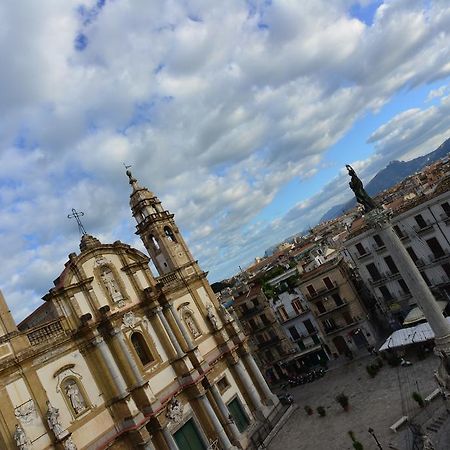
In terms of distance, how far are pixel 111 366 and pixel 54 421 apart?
4.35 m

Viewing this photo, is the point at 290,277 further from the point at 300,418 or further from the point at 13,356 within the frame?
the point at 13,356

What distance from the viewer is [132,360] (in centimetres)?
2459

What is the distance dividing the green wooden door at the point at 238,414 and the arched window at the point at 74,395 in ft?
36.8

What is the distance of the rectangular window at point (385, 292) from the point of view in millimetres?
38281

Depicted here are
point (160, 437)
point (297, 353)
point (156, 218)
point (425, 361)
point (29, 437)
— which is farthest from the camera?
point (297, 353)

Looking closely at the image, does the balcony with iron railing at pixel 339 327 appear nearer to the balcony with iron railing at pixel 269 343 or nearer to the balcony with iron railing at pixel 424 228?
the balcony with iron railing at pixel 269 343

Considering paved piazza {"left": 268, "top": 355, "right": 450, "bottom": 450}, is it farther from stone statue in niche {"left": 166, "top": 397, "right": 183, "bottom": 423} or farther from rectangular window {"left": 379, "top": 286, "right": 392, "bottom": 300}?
rectangular window {"left": 379, "top": 286, "right": 392, "bottom": 300}

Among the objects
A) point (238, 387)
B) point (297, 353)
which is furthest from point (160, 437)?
point (297, 353)

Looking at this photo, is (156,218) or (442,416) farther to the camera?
(156,218)

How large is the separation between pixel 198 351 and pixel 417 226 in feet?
67.8

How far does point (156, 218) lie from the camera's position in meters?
33.9

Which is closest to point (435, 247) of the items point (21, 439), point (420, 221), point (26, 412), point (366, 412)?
point (420, 221)

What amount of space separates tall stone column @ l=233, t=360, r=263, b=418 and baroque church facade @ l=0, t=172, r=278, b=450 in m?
0.10

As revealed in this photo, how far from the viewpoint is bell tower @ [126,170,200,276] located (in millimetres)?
33656
